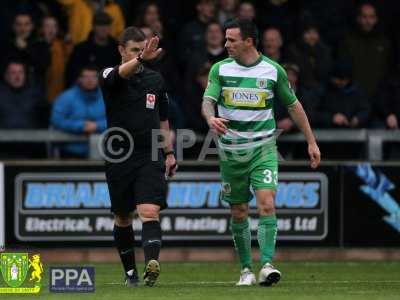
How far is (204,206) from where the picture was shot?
624 inches

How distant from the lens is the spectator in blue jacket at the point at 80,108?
1614 centimetres

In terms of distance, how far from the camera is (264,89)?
471 inches

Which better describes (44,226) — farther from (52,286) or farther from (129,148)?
(52,286)

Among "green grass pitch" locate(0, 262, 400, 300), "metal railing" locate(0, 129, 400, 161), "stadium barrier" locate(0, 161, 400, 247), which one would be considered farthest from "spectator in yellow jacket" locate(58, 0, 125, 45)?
"green grass pitch" locate(0, 262, 400, 300)

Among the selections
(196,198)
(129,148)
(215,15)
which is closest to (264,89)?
(129,148)

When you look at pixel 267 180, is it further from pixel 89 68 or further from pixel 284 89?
pixel 89 68

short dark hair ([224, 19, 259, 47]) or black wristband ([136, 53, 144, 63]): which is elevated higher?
short dark hair ([224, 19, 259, 47])

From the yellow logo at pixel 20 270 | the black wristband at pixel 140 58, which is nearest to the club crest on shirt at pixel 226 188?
the black wristband at pixel 140 58

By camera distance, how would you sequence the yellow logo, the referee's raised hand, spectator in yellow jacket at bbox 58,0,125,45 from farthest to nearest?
spectator in yellow jacket at bbox 58,0,125,45 < the referee's raised hand < the yellow logo

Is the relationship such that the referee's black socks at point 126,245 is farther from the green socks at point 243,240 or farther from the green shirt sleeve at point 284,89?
the green shirt sleeve at point 284,89

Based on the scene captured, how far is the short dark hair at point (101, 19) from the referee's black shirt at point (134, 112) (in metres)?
4.96

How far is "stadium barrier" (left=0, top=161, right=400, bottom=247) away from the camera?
15.7 meters

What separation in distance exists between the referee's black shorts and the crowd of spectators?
426 centimetres

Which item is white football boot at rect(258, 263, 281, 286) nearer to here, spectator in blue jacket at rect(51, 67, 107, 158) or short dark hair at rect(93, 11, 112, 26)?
spectator in blue jacket at rect(51, 67, 107, 158)
